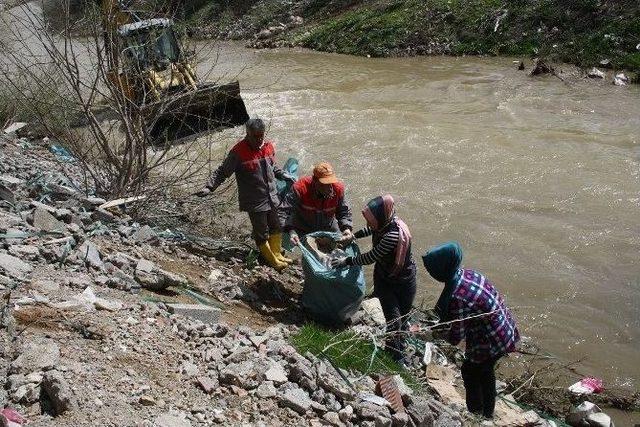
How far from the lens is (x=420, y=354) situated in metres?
5.27

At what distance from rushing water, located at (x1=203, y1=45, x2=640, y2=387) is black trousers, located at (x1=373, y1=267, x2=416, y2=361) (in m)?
1.64

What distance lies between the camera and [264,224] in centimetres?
593

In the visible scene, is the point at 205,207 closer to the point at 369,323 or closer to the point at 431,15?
the point at 369,323

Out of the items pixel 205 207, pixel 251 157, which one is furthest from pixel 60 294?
pixel 205 207

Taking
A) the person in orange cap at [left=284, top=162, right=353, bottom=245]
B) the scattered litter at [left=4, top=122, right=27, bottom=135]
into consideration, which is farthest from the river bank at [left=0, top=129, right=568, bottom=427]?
the scattered litter at [left=4, top=122, right=27, bottom=135]

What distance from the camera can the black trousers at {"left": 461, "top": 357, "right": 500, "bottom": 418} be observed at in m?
4.41

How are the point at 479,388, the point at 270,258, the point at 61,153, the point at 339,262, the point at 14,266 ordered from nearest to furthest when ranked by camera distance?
1. the point at 14,266
2. the point at 479,388
3. the point at 339,262
4. the point at 270,258
5. the point at 61,153

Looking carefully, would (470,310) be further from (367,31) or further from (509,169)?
(367,31)

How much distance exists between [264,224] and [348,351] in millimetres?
1762

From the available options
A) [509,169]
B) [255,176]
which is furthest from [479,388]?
[509,169]

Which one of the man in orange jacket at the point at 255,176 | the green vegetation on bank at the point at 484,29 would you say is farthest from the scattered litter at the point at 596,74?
the man in orange jacket at the point at 255,176

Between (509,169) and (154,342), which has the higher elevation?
(154,342)

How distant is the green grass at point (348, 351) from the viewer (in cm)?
445

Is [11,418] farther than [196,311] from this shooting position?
No
